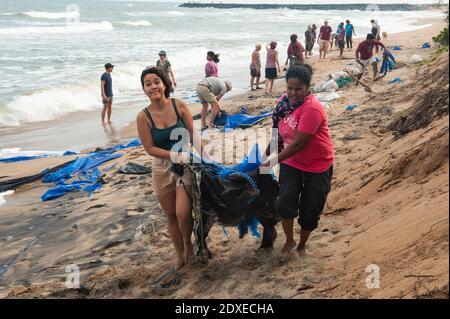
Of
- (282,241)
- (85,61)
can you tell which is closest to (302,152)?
(282,241)

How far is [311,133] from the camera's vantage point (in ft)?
10.8

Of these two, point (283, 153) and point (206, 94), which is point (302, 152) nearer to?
point (283, 153)

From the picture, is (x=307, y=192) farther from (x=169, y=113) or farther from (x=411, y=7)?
(x=411, y=7)

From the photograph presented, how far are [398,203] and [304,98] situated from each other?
117 centimetres

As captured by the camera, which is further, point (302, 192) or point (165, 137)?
point (165, 137)

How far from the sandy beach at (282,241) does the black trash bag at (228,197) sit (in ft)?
1.33

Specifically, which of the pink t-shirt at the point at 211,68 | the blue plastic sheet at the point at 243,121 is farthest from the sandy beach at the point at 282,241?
the pink t-shirt at the point at 211,68

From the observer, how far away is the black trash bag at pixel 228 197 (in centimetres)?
362

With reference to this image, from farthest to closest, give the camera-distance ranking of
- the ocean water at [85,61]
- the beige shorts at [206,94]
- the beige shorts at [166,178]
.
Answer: the ocean water at [85,61], the beige shorts at [206,94], the beige shorts at [166,178]

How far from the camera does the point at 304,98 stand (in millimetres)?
3350

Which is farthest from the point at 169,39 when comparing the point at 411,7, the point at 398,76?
the point at 411,7

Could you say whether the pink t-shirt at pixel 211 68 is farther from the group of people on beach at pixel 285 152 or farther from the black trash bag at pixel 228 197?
the black trash bag at pixel 228 197

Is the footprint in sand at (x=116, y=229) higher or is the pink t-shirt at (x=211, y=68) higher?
the pink t-shirt at (x=211, y=68)

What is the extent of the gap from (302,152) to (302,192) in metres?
0.32
